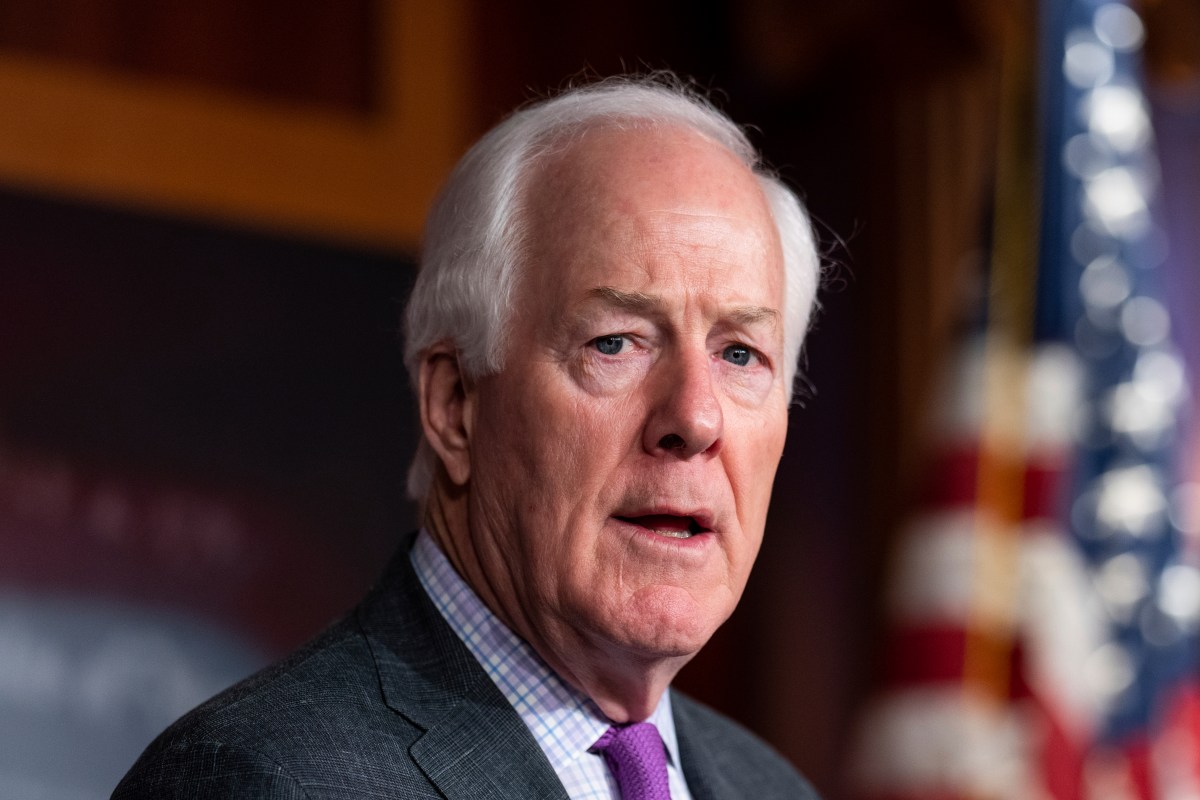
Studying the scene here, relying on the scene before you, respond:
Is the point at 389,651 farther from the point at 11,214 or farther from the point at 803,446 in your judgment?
the point at 803,446

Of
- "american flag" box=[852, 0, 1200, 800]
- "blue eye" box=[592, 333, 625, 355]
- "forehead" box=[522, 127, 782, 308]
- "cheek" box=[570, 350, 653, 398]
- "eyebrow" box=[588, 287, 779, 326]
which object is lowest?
"american flag" box=[852, 0, 1200, 800]

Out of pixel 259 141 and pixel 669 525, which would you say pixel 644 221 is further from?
pixel 259 141

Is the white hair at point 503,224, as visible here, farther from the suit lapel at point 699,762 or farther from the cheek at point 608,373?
the suit lapel at point 699,762

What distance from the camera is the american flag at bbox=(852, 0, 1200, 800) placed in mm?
3207

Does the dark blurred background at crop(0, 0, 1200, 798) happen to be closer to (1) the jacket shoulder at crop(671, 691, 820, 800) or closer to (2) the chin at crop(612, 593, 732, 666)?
(1) the jacket shoulder at crop(671, 691, 820, 800)

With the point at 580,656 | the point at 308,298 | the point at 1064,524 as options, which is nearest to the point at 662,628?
the point at 580,656

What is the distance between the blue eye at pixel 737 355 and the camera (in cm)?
163

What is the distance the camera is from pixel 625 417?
5.05ft

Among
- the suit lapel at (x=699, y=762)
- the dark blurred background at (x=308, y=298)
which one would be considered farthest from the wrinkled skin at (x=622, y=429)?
the dark blurred background at (x=308, y=298)

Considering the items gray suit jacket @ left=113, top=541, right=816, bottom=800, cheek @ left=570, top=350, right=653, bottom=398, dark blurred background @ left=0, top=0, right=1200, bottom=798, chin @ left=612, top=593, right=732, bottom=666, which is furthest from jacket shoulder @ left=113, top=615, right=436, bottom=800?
dark blurred background @ left=0, top=0, right=1200, bottom=798

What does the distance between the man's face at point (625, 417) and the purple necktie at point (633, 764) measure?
99 mm

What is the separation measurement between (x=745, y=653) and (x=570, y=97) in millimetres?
3002

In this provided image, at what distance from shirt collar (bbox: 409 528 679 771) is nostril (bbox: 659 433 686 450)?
0.26m

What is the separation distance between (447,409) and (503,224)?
0.22 meters
